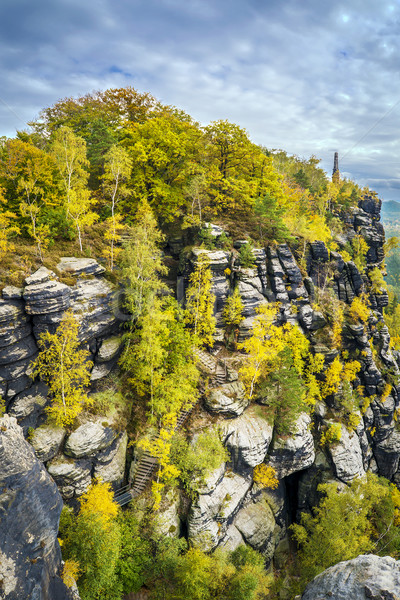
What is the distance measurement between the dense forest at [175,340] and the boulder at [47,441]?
0.75 metres

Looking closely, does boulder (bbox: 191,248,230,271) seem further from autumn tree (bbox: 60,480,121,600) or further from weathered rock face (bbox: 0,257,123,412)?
autumn tree (bbox: 60,480,121,600)

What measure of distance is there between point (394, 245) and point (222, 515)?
7588 centimetres

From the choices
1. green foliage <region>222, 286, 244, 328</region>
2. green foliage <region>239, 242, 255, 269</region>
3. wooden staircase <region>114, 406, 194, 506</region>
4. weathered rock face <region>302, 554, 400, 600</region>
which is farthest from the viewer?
green foliage <region>239, 242, 255, 269</region>

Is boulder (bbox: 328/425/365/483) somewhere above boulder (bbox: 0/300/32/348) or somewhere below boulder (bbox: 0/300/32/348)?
below

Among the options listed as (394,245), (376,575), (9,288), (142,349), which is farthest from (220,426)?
(394,245)

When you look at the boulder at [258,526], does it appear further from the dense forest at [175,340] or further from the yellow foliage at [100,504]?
the yellow foliage at [100,504]

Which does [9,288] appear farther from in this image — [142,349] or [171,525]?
[171,525]

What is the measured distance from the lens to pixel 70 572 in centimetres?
1800

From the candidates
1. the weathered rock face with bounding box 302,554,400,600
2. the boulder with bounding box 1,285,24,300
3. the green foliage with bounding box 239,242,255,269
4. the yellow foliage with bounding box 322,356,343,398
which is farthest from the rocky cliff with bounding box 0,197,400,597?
the weathered rock face with bounding box 302,554,400,600

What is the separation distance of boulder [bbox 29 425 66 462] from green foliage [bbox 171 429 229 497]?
32.1ft

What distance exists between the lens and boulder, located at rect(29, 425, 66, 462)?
70.8ft

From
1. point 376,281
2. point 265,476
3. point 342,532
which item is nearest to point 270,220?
point 265,476

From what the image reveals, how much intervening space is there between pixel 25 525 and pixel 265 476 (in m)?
23.3

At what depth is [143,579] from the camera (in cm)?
2159
